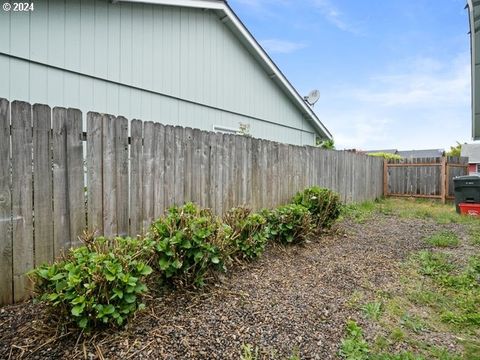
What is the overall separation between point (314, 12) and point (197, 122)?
5917mm

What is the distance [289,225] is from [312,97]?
29.2 ft

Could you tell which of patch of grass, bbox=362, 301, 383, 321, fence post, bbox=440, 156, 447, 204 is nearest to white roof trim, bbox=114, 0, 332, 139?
fence post, bbox=440, 156, 447, 204

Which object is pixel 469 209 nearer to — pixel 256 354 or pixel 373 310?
pixel 373 310

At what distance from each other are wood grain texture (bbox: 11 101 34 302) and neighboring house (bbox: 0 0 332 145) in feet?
8.10

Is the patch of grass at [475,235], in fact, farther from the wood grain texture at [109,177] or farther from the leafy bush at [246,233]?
the wood grain texture at [109,177]

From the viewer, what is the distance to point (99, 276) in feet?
6.01

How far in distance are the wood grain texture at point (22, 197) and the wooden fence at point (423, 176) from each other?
454 inches

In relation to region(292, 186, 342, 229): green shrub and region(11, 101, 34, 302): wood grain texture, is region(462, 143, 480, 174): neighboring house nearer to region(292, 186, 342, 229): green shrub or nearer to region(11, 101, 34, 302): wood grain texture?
region(292, 186, 342, 229): green shrub

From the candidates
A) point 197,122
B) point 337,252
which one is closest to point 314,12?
point 197,122

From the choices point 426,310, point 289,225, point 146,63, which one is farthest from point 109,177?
point 146,63

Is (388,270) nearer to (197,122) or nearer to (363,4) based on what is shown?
(197,122)

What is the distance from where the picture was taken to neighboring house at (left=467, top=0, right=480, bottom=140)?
2930mm

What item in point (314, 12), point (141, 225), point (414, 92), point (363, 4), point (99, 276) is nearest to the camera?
point (99, 276)

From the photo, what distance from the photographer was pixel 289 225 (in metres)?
4.26
